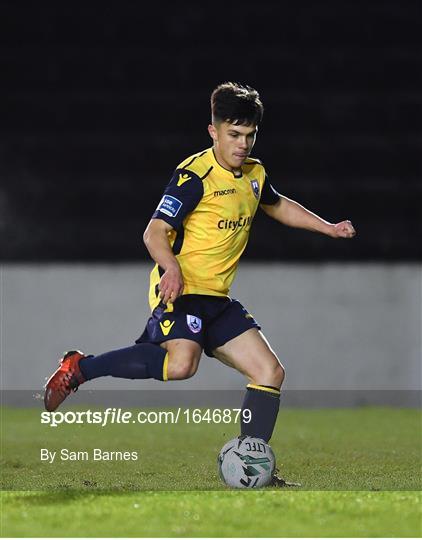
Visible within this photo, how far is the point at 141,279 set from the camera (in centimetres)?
844

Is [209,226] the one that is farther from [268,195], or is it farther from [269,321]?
[269,321]

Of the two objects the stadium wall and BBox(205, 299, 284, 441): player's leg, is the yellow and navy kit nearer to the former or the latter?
BBox(205, 299, 284, 441): player's leg

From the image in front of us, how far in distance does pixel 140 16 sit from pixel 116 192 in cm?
153

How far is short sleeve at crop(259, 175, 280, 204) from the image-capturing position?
5344 mm

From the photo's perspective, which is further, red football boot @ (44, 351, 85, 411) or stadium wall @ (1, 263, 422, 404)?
stadium wall @ (1, 263, 422, 404)

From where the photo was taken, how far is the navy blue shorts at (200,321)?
16.3 feet

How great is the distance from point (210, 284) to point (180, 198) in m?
0.38

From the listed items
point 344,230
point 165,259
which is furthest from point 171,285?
point 344,230

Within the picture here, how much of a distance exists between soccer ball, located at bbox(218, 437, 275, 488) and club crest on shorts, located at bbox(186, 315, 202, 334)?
1.57 feet

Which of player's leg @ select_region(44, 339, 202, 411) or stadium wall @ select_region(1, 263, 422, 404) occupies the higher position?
player's leg @ select_region(44, 339, 202, 411)

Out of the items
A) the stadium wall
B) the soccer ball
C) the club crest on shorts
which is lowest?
the stadium wall

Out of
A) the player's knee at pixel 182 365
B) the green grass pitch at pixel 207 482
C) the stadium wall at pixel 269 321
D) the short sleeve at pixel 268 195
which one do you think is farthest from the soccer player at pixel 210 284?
the stadium wall at pixel 269 321

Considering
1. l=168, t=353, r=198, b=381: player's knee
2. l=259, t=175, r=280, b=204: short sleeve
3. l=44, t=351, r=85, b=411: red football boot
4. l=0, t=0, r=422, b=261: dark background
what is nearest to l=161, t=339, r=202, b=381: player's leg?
l=168, t=353, r=198, b=381: player's knee

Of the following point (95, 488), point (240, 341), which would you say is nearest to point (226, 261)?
point (240, 341)
